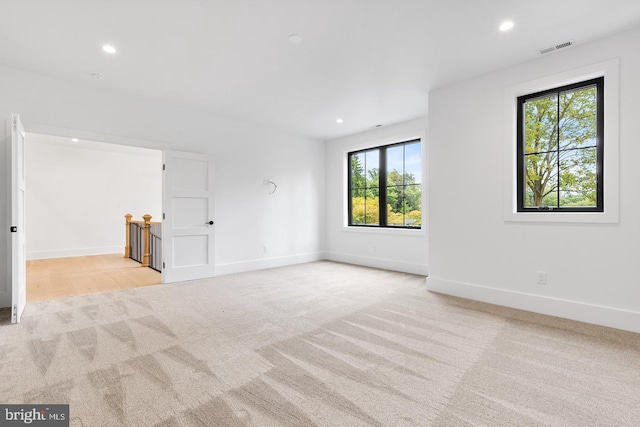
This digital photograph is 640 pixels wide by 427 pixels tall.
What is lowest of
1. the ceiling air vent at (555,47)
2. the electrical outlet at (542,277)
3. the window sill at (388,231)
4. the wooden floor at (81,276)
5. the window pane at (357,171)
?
the wooden floor at (81,276)

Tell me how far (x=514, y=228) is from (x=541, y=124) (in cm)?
117

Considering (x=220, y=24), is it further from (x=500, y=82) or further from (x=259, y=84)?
(x=500, y=82)

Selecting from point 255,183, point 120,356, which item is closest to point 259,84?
point 255,183

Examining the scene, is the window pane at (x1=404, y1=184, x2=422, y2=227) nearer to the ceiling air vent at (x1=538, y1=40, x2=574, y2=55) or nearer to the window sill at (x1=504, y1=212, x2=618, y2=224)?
the window sill at (x1=504, y1=212, x2=618, y2=224)

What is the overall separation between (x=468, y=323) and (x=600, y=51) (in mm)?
2844

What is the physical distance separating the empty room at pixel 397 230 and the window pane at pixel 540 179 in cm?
1

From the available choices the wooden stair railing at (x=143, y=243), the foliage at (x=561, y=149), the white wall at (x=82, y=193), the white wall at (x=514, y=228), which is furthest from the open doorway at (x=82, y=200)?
the foliage at (x=561, y=149)

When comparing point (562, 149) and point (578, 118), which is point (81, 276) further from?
point (578, 118)

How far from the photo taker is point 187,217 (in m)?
4.71

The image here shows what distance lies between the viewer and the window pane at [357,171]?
20.8 feet

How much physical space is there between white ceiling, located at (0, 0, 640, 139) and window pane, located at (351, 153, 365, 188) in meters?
2.17

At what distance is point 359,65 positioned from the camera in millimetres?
3344
